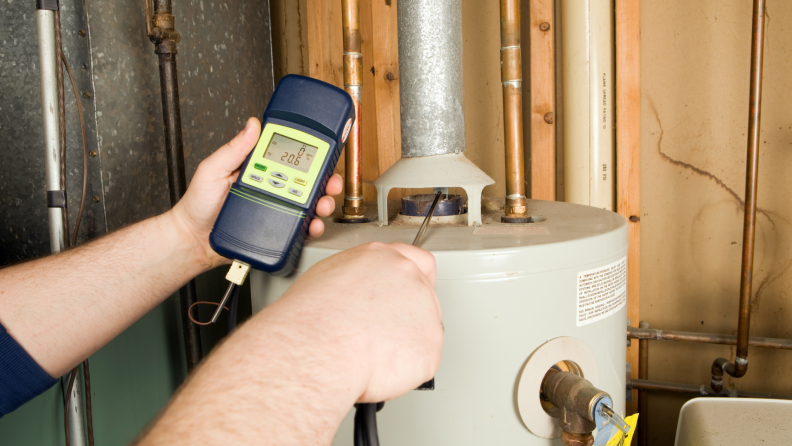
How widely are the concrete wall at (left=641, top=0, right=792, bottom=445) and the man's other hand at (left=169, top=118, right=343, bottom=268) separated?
2.63 ft

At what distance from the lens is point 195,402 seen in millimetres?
330

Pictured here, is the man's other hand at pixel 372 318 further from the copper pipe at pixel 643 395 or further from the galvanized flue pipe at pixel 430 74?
the copper pipe at pixel 643 395

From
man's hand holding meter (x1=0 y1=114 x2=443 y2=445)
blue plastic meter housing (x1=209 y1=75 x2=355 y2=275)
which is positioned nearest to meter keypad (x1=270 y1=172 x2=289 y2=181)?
blue plastic meter housing (x1=209 y1=75 x2=355 y2=275)

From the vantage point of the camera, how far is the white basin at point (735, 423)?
0.70 m

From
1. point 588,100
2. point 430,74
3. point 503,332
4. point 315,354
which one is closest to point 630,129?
point 588,100

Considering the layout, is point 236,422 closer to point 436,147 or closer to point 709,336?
point 436,147

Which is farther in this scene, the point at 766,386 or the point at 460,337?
the point at 766,386

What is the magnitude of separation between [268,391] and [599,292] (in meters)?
0.42

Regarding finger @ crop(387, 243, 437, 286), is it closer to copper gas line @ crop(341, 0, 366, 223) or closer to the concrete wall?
copper gas line @ crop(341, 0, 366, 223)

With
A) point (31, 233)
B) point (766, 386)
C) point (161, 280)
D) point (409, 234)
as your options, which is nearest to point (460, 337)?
point (409, 234)

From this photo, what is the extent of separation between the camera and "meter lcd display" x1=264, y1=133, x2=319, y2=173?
1.92ft

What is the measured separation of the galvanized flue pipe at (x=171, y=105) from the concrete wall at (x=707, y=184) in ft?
3.05

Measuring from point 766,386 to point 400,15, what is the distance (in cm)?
105

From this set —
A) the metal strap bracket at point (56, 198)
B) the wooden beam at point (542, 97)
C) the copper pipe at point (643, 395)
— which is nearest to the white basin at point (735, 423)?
the copper pipe at point (643, 395)
